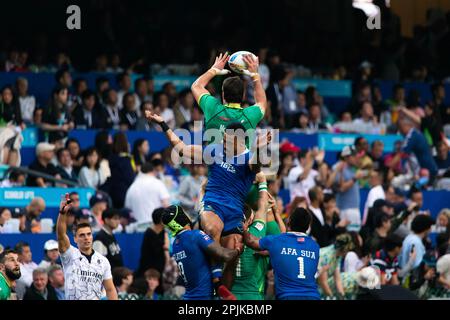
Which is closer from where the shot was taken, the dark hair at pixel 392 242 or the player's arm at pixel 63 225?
the player's arm at pixel 63 225

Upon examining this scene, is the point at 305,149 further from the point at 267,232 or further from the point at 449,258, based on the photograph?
the point at 267,232

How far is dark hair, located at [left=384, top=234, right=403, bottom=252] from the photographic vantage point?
1938 centimetres

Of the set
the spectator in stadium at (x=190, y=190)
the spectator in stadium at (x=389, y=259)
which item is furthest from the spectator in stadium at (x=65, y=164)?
the spectator in stadium at (x=389, y=259)

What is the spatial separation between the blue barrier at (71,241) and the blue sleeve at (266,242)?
458 cm

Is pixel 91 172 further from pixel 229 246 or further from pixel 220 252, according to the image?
pixel 220 252

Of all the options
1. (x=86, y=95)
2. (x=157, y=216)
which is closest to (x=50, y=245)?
(x=157, y=216)

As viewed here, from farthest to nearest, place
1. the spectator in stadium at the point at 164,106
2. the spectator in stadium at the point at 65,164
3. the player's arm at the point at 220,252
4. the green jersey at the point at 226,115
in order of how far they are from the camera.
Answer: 1. the spectator in stadium at the point at 164,106
2. the spectator in stadium at the point at 65,164
3. the green jersey at the point at 226,115
4. the player's arm at the point at 220,252

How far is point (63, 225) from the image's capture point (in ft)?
47.8

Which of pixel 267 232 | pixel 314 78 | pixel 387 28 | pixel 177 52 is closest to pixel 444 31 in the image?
pixel 387 28

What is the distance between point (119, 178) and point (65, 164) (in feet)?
2.85

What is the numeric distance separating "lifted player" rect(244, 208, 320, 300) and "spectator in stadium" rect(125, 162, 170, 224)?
19.9ft

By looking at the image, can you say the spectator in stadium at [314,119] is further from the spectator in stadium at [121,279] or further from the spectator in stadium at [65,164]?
the spectator in stadium at [121,279]

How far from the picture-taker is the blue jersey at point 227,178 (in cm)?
1453

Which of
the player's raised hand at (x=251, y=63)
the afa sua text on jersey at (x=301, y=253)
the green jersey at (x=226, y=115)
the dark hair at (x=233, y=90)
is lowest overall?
the afa sua text on jersey at (x=301, y=253)
